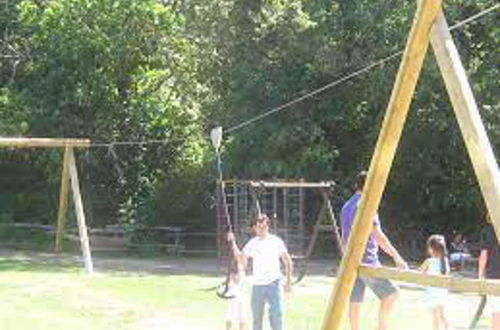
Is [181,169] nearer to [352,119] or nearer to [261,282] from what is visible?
[352,119]

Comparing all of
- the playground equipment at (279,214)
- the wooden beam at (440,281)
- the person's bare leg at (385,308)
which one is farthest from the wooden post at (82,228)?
the wooden beam at (440,281)

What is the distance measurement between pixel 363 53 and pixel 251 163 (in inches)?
152

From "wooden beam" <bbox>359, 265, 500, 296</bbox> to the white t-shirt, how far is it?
10.1ft

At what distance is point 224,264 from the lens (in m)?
23.6

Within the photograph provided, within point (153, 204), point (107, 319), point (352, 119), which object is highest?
point (352, 119)

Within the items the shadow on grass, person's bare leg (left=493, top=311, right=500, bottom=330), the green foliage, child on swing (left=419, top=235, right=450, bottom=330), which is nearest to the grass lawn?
the shadow on grass

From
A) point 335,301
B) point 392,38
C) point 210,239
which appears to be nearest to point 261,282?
point 335,301

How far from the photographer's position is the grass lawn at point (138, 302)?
12.9 meters

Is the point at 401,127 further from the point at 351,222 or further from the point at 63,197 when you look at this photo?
the point at 63,197

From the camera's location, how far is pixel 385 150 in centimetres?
650

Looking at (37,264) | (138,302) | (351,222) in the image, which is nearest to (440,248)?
(351,222)

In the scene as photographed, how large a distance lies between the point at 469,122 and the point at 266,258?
4.23 m

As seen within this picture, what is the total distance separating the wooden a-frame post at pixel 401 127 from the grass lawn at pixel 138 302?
5642 mm

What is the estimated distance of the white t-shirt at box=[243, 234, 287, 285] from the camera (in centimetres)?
982
